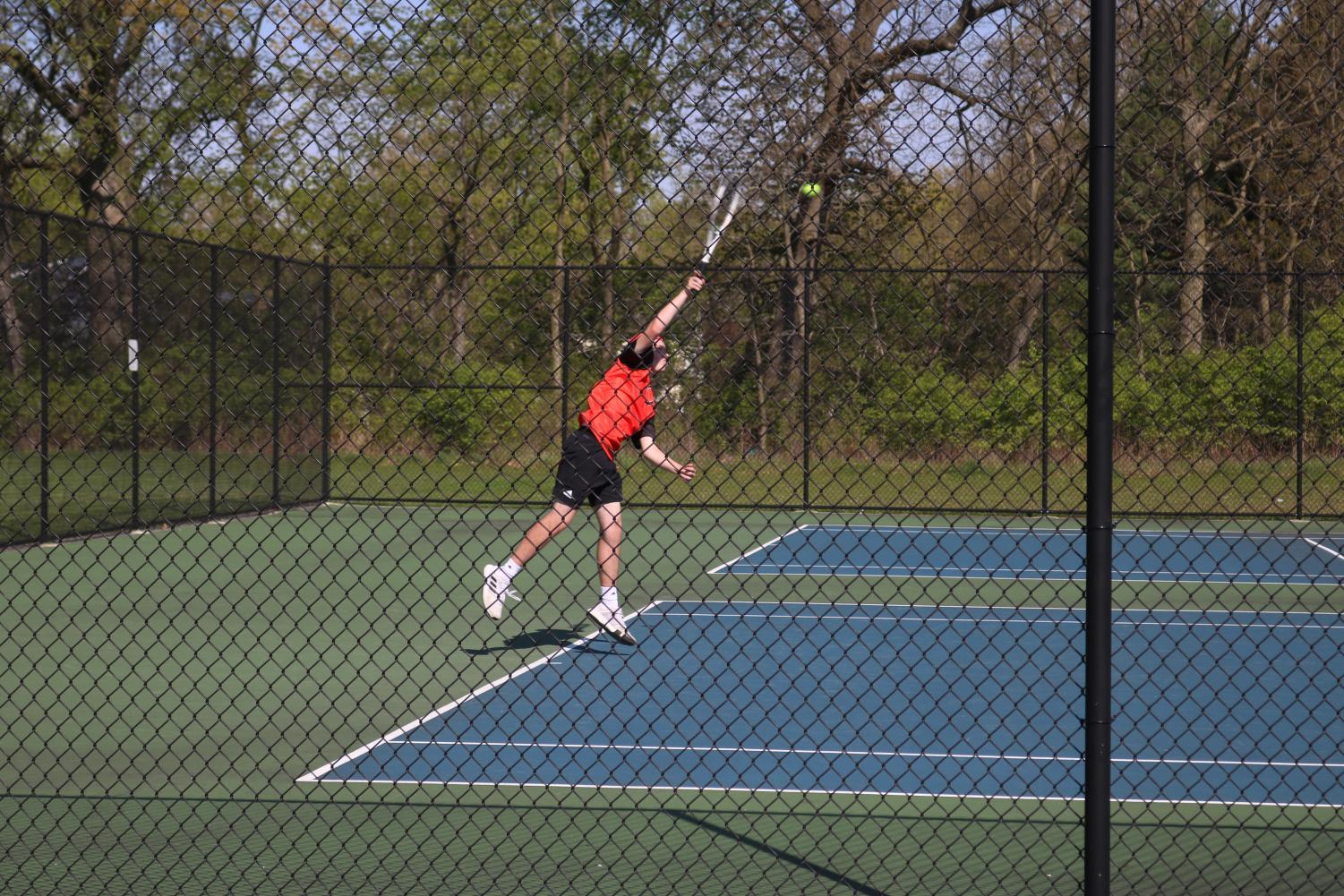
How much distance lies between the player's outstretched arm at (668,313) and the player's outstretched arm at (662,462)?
873 millimetres

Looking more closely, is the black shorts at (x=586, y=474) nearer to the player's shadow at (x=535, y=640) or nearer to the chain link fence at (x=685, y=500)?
the chain link fence at (x=685, y=500)

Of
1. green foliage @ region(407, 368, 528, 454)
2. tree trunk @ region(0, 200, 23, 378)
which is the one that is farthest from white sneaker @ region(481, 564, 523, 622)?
green foliage @ region(407, 368, 528, 454)

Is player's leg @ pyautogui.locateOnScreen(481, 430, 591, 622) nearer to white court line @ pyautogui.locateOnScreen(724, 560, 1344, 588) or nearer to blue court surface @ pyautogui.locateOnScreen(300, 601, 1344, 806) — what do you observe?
blue court surface @ pyautogui.locateOnScreen(300, 601, 1344, 806)

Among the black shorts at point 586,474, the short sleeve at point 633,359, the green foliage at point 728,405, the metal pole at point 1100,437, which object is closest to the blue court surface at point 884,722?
the black shorts at point 586,474

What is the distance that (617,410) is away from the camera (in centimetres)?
760

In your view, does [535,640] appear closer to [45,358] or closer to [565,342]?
[565,342]

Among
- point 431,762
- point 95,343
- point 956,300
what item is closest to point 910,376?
point 956,300

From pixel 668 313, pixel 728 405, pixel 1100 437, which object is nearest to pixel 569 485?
pixel 668 313

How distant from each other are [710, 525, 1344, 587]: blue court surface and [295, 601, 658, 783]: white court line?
2.71 metres

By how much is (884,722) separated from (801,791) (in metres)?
1.19

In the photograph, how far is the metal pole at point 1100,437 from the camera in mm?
3148

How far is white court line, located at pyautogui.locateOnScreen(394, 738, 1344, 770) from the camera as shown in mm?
5461

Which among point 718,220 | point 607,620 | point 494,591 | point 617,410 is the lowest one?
point 607,620

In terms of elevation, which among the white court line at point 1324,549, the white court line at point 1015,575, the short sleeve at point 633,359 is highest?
the short sleeve at point 633,359
